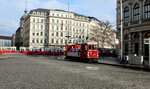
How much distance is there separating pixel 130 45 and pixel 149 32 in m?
5.14

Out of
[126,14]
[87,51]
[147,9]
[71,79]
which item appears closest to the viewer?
[71,79]

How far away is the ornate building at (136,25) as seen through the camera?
31.6 meters

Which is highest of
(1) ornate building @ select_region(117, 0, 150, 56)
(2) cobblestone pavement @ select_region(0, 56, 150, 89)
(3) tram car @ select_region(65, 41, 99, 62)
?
(1) ornate building @ select_region(117, 0, 150, 56)

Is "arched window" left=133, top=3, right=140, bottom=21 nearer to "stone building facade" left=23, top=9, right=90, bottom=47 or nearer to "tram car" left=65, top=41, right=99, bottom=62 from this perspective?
"tram car" left=65, top=41, right=99, bottom=62

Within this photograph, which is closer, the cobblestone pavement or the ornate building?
the cobblestone pavement

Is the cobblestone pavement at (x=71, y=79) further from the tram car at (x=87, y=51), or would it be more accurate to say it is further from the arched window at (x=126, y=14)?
the arched window at (x=126, y=14)

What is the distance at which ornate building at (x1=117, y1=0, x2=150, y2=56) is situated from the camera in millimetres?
31625

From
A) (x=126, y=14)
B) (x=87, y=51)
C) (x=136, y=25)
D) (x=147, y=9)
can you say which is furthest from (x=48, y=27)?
(x=87, y=51)

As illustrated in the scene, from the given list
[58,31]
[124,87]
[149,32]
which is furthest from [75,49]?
[58,31]

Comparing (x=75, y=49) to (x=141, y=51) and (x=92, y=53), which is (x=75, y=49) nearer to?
(x=92, y=53)

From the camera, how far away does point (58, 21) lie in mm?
101062

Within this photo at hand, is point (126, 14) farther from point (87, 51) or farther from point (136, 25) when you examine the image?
point (87, 51)

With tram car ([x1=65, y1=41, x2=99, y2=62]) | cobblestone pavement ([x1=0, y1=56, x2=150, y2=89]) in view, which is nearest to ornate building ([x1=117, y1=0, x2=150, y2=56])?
tram car ([x1=65, y1=41, x2=99, y2=62])

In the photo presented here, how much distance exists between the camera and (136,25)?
109 ft
